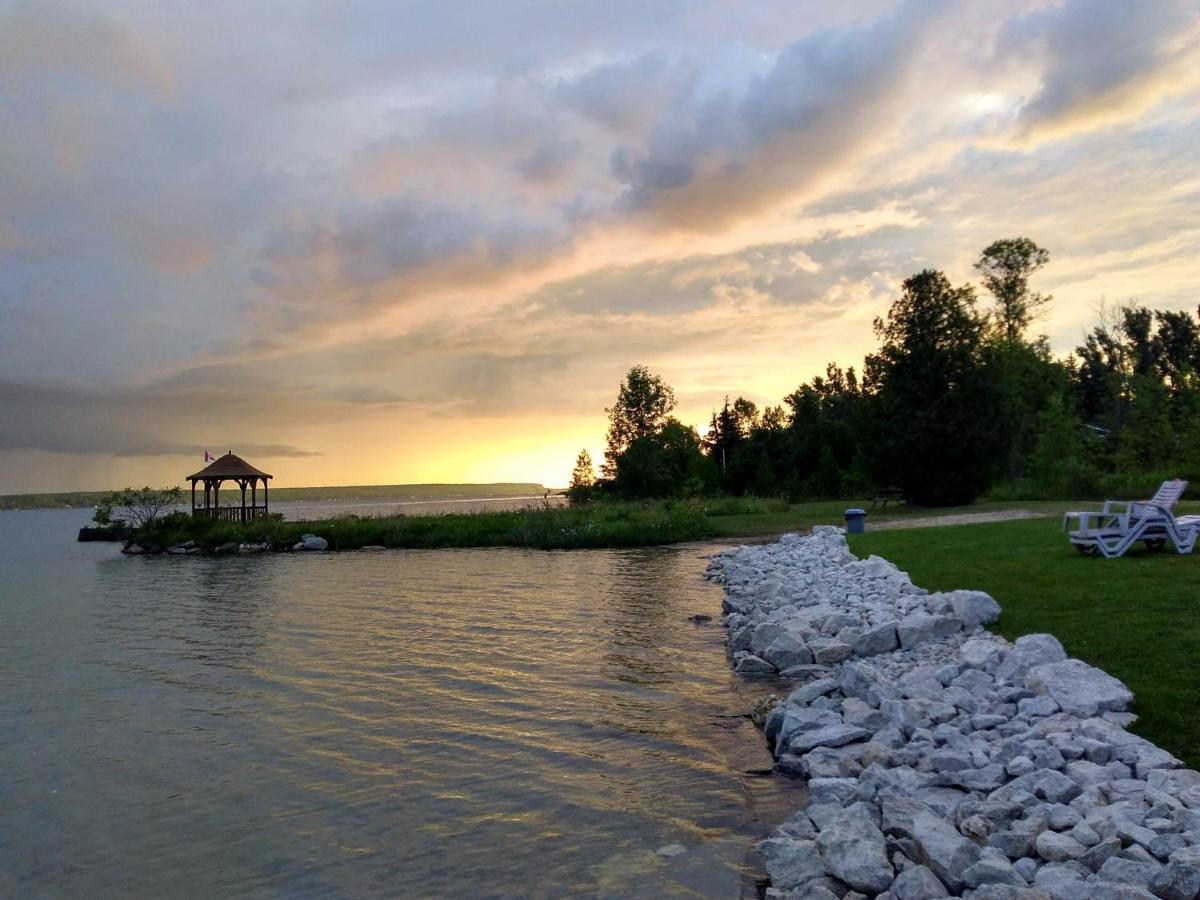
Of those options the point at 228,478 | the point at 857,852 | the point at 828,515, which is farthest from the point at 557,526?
the point at 857,852

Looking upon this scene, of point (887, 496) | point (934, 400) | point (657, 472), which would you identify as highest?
point (934, 400)

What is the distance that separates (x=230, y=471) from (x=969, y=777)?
41.8 metres

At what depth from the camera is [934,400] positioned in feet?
101

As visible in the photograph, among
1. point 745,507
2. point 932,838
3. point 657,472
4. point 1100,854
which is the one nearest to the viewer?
point 1100,854

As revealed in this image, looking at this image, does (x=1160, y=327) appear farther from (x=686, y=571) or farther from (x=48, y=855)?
(x=48, y=855)

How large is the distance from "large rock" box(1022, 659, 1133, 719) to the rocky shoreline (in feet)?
0.05

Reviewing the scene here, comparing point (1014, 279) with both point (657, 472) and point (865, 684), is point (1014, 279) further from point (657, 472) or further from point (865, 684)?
point (865, 684)

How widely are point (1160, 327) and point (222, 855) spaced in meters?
72.4

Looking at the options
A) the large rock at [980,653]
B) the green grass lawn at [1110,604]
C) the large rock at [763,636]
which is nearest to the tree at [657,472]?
the green grass lawn at [1110,604]

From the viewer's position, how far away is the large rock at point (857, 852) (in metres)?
4.54

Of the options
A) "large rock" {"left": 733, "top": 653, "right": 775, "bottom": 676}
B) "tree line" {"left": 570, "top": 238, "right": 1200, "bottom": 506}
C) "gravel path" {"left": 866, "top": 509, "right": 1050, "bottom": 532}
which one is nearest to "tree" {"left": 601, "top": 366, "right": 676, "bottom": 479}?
"tree line" {"left": 570, "top": 238, "right": 1200, "bottom": 506}

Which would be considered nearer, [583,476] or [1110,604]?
[1110,604]

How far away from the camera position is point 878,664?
8828 mm

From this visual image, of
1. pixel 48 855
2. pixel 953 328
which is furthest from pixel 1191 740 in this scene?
pixel 953 328
